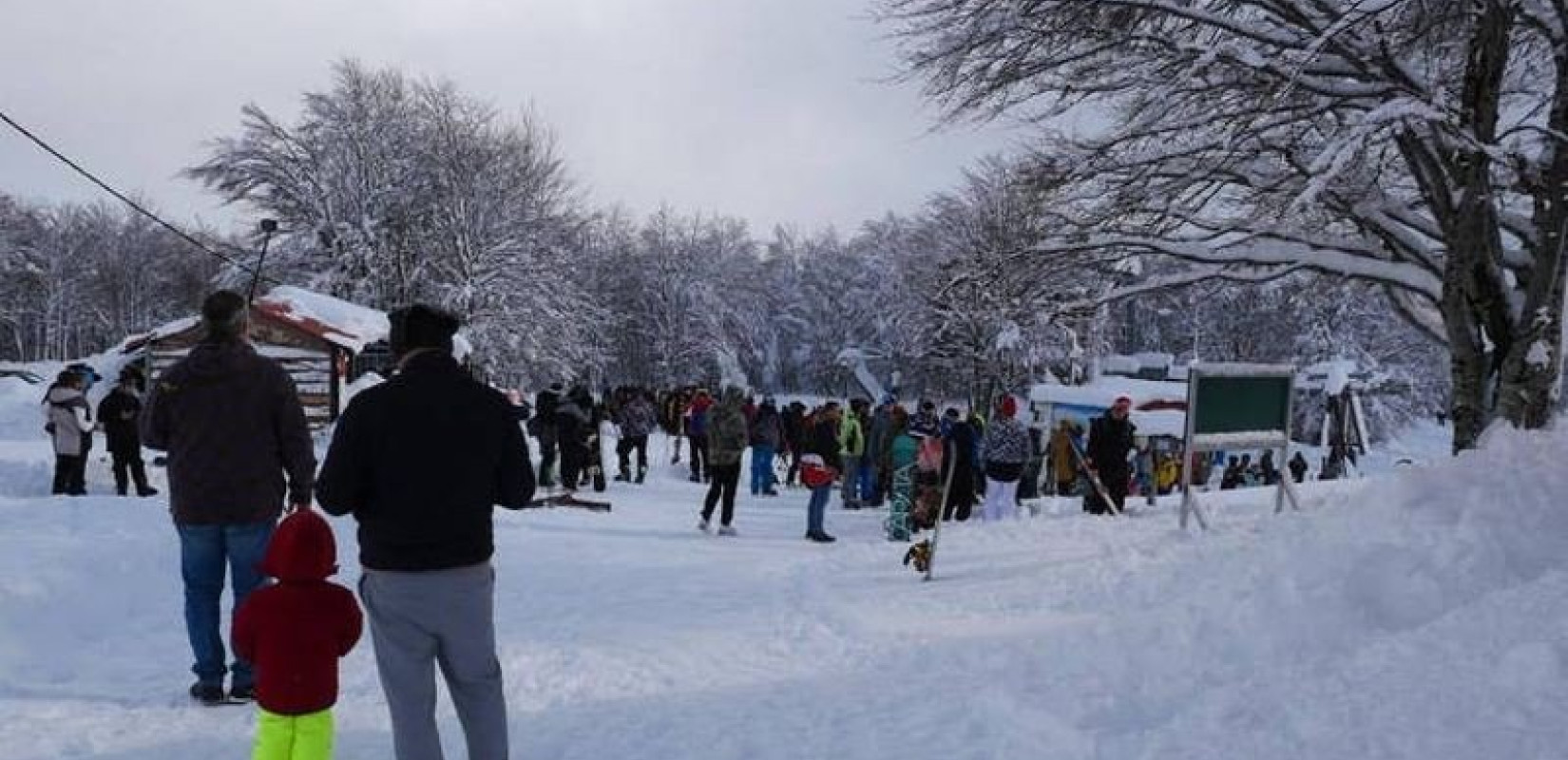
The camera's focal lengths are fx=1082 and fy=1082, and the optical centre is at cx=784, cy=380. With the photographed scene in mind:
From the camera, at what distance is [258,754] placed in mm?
3422

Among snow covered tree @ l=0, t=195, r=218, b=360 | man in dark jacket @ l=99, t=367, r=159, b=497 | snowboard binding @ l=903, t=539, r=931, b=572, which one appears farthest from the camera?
snow covered tree @ l=0, t=195, r=218, b=360

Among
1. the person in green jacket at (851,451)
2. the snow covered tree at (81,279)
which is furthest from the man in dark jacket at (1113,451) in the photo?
the snow covered tree at (81,279)

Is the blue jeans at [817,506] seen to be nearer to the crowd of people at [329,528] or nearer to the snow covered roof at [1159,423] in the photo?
the crowd of people at [329,528]

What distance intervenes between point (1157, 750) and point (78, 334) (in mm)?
92690

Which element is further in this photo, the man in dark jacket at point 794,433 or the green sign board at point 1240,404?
the man in dark jacket at point 794,433

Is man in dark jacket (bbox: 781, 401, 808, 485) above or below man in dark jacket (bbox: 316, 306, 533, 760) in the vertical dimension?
below

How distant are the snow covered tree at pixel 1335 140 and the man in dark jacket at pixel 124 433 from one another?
10.3 meters

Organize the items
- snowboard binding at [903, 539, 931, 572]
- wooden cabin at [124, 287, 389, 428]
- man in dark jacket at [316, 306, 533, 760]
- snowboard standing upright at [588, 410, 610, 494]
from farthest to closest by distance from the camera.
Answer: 1. wooden cabin at [124, 287, 389, 428]
2. snowboard standing upright at [588, 410, 610, 494]
3. snowboard binding at [903, 539, 931, 572]
4. man in dark jacket at [316, 306, 533, 760]

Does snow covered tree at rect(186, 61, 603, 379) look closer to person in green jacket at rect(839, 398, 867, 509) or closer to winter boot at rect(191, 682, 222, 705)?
person in green jacket at rect(839, 398, 867, 509)

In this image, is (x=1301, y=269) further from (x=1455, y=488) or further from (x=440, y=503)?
(x=440, y=503)

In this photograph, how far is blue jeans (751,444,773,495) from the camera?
742 inches

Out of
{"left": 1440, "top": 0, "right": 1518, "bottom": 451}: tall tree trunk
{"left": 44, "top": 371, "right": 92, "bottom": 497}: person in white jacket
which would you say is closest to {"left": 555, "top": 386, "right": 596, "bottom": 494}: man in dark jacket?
{"left": 44, "top": 371, "right": 92, "bottom": 497}: person in white jacket

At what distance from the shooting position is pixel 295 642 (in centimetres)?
345

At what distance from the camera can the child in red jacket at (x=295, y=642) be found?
3.42m
